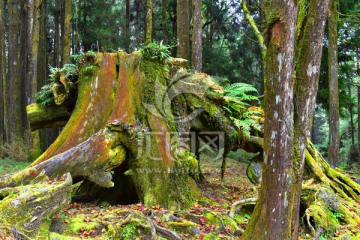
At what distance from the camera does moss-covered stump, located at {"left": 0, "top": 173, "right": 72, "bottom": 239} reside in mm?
3977

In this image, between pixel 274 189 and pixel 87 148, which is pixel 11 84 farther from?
pixel 274 189

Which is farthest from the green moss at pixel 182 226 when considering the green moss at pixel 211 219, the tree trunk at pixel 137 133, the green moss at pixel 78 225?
the green moss at pixel 78 225

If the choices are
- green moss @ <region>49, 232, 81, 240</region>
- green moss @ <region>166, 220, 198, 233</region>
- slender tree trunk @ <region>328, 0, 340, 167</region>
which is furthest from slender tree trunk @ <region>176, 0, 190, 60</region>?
green moss @ <region>49, 232, 81, 240</region>

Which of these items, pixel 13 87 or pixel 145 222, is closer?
pixel 145 222

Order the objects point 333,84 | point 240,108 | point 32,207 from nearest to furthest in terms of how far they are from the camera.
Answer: point 32,207
point 240,108
point 333,84

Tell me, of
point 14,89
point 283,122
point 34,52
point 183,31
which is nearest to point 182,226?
point 283,122

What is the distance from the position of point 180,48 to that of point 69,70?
455 centimetres

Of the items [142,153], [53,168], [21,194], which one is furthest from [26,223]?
[142,153]

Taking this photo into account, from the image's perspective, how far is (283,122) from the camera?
13.7ft

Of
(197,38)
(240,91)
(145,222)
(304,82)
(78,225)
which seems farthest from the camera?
(197,38)

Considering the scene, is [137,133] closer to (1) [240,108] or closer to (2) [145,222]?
(2) [145,222]

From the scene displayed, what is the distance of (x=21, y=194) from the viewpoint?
14.5ft

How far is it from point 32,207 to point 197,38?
337 inches

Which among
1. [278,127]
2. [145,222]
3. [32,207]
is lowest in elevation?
[145,222]
